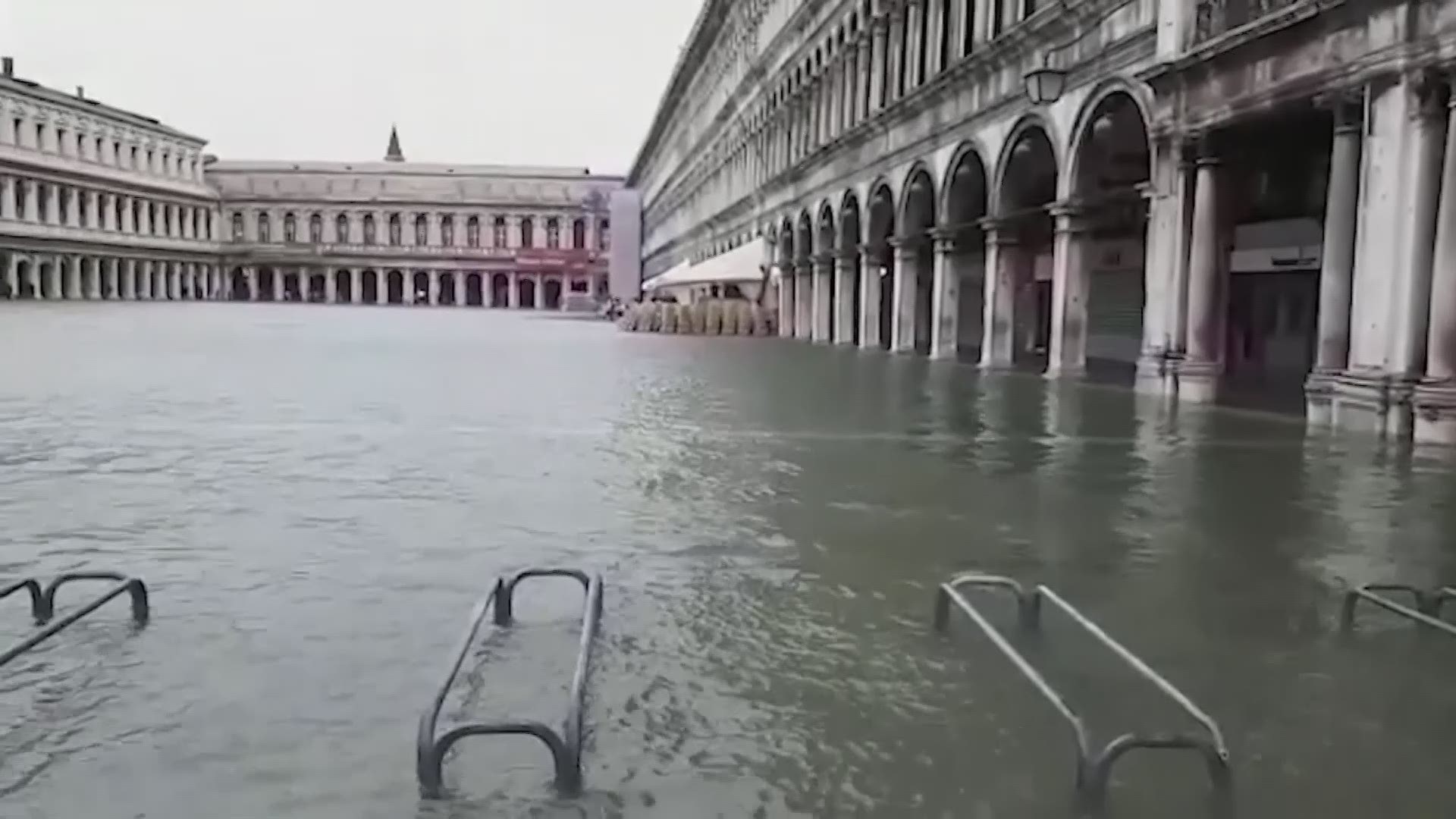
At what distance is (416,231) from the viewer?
126 metres

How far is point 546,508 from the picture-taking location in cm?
808

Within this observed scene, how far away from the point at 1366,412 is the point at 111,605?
→ 1137cm

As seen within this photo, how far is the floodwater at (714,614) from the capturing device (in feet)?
12.2

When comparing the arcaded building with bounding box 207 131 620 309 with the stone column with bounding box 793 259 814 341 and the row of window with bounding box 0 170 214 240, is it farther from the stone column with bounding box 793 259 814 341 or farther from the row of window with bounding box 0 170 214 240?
the stone column with bounding box 793 259 814 341

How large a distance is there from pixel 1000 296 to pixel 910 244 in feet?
18.8

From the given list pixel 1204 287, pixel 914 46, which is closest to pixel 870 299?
pixel 914 46

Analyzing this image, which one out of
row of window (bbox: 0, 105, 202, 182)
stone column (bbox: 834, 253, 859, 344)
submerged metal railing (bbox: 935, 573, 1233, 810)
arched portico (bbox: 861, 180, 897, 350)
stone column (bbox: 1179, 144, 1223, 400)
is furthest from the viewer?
row of window (bbox: 0, 105, 202, 182)

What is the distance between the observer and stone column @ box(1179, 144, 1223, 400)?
15.8 m

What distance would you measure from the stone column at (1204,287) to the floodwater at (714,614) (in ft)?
9.90

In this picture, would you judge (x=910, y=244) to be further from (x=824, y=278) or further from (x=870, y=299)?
(x=824, y=278)

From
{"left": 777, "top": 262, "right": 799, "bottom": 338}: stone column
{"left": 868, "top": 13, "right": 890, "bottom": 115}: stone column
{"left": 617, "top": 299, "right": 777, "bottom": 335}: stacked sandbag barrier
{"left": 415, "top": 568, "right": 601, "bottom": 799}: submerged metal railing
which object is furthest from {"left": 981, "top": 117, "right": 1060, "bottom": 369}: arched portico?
{"left": 415, "top": 568, "right": 601, "bottom": 799}: submerged metal railing

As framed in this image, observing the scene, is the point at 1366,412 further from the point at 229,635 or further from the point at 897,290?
the point at 897,290

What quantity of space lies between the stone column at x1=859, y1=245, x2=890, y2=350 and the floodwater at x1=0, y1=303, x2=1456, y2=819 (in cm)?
1854

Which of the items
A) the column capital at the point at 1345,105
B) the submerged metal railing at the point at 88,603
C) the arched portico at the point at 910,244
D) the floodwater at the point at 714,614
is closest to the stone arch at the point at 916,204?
the arched portico at the point at 910,244
